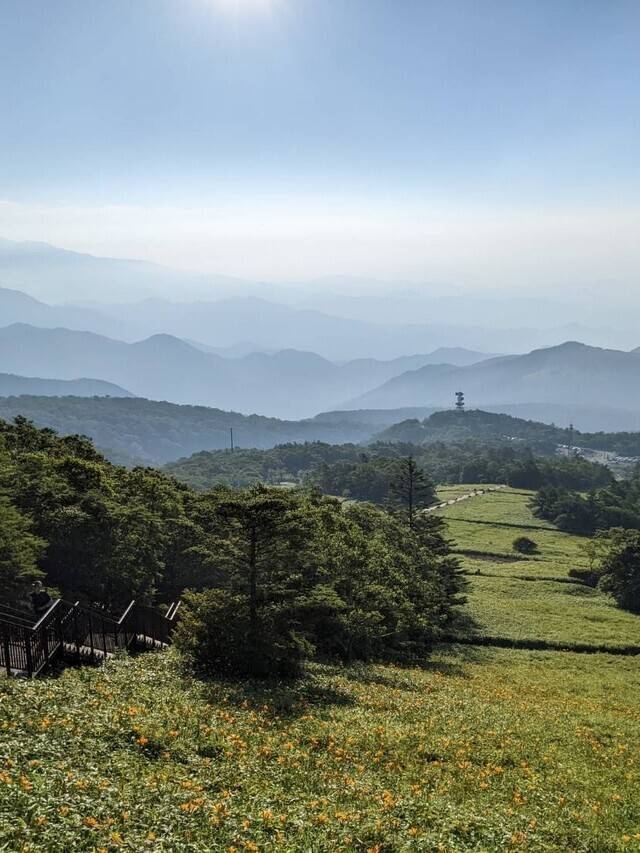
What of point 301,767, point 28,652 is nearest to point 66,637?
point 28,652

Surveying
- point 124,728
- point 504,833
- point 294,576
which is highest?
point 294,576

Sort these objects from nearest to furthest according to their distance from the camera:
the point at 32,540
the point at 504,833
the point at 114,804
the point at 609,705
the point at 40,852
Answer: the point at 40,852 < the point at 114,804 < the point at 504,833 < the point at 32,540 < the point at 609,705

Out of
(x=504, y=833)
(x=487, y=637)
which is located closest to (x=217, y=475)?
(x=487, y=637)

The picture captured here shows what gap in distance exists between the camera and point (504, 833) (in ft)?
32.5

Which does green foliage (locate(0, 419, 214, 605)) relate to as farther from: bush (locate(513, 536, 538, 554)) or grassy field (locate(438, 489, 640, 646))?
bush (locate(513, 536, 538, 554))

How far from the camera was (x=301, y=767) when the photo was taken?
1142 cm

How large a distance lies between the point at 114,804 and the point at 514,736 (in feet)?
35.1

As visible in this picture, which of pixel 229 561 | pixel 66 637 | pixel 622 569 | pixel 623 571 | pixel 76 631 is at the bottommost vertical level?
pixel 623 571

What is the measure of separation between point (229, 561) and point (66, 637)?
4.69 metres

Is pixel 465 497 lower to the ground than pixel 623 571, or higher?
higher

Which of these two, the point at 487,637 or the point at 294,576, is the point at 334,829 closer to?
the point at 294,576

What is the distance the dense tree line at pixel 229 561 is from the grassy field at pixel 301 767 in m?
1.74

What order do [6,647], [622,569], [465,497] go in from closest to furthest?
1. [6,647]
2. [622,569]
3. [465,497]

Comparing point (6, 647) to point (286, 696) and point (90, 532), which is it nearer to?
point (286, 696)
